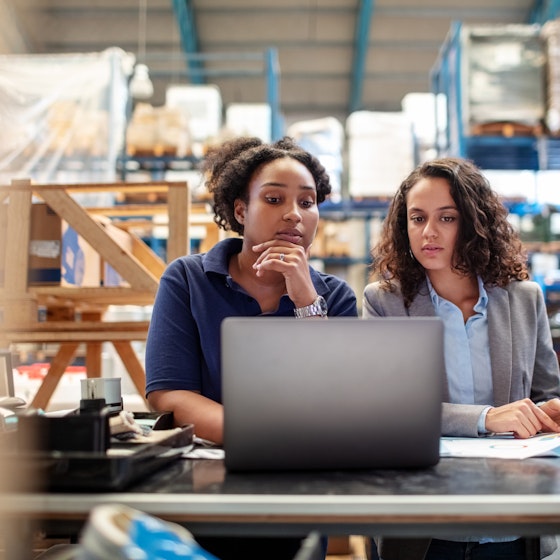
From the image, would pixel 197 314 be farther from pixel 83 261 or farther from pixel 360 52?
pixel 360 52

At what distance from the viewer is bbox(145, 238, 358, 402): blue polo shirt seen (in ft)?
5.57

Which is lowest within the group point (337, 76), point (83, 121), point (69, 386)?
point (69, 386)

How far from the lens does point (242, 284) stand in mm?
1921

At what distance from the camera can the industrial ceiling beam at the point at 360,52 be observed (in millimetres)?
10195

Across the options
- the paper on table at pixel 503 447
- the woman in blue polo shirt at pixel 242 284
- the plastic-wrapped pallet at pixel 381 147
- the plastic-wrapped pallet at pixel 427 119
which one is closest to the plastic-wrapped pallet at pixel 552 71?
the plastic-wrapped pallet at pixel 381 147

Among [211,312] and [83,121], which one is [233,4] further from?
[211,312]

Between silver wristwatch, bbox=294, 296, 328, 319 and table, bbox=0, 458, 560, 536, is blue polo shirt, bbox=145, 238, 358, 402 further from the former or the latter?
table, bbox=0, 458, 560, 536

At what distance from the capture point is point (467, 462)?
118 centimetres

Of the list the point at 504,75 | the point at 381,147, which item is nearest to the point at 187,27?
the point at 381,147

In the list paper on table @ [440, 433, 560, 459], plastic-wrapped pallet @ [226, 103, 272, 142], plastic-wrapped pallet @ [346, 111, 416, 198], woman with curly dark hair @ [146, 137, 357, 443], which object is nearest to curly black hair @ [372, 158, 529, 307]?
woman with curly dark hair @ [146, 137, 357, 443]

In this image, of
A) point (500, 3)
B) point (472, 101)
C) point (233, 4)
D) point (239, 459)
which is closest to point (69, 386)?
point (239, 459)

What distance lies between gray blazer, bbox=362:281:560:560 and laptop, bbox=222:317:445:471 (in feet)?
2.60

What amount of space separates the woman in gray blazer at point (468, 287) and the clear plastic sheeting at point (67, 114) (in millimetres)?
4505

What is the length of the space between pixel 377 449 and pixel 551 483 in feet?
0.85
